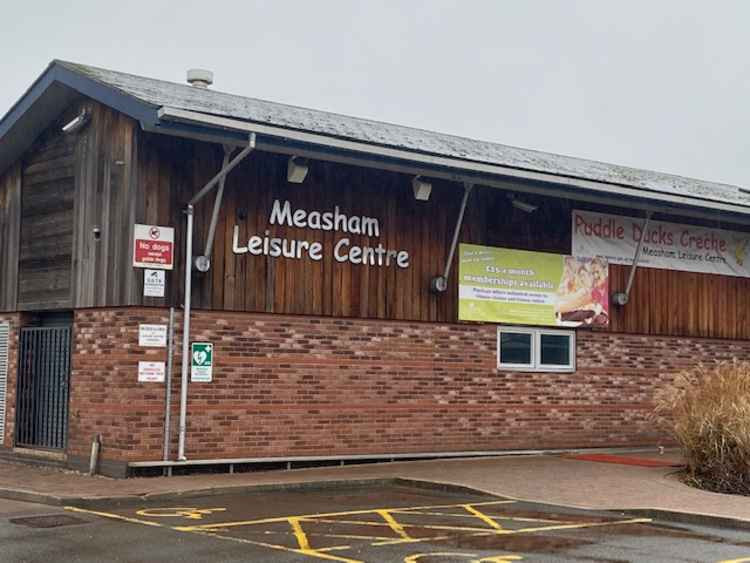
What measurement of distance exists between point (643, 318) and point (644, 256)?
44.8 inches

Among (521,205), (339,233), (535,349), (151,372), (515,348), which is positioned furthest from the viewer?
(535,349)

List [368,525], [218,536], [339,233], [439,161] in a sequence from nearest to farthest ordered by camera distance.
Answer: [218,536]
[368,525]
[439,161]
[339,233]

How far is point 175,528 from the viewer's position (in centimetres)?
1091

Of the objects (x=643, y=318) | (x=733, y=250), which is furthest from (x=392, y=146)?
(x=733, y=250)

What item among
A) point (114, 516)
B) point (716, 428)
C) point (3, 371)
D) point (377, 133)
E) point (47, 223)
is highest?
point (377, 133)

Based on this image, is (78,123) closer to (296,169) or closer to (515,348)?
(296,169)

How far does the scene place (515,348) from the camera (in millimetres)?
18953

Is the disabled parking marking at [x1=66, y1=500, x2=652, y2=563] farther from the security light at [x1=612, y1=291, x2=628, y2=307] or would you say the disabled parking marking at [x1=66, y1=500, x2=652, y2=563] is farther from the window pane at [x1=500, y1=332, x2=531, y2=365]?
the security light at [x1=612, y1=291, x2=628, y2=307]

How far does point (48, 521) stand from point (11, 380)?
7018 mm

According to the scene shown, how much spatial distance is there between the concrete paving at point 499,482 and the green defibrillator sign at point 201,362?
135 centimetres

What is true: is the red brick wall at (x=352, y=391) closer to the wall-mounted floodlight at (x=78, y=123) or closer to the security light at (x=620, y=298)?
the security light at (x=620, y=298)

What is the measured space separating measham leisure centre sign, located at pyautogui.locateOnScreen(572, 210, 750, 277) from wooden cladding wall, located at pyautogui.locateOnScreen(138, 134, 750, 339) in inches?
9.8

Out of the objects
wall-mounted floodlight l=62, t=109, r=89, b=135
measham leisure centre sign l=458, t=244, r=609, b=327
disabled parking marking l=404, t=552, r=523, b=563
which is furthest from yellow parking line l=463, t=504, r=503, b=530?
wall-mounted floodlight l=62, t=109, r=89, b=135

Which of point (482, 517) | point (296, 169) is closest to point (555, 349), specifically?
point (296, 169)
